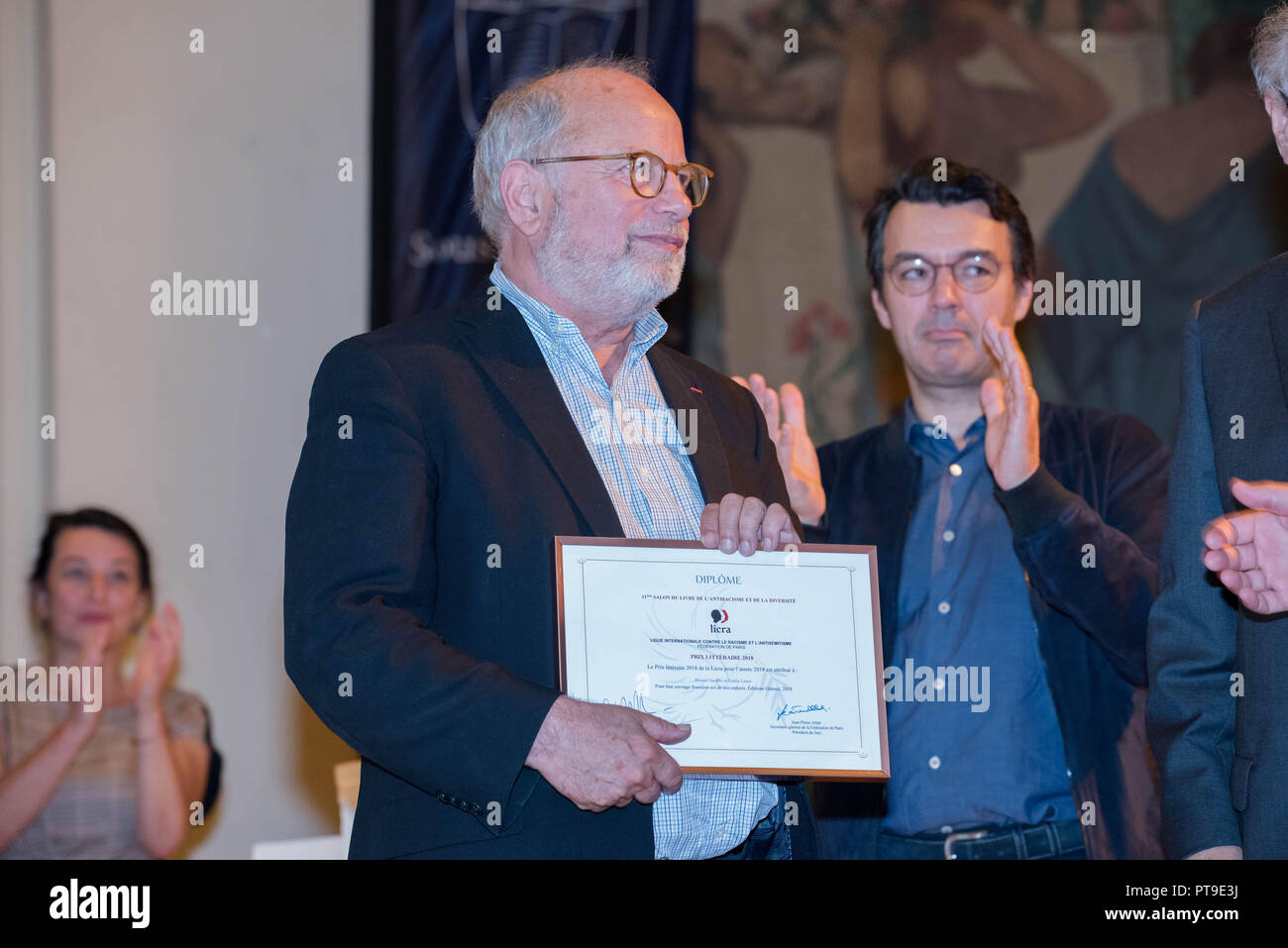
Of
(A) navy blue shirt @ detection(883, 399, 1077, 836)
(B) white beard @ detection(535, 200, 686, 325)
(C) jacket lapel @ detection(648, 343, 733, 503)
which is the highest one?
(B) white beard @ detection(535, 200, 686, 325)

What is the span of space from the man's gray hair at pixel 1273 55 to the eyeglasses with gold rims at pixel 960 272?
48.8 inches

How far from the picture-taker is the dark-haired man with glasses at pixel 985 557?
3.14 m

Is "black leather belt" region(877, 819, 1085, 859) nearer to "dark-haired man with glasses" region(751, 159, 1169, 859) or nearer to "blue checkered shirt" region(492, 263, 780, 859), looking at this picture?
"dark-haired man with glasses" region(751, 159, 1169, 859)

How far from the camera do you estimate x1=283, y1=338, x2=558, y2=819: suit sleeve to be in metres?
2.09

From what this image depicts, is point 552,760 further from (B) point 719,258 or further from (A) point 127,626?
(B) point 719,258

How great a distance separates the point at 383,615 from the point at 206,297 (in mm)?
3832

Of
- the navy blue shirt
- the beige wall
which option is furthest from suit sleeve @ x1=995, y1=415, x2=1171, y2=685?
the beige wall

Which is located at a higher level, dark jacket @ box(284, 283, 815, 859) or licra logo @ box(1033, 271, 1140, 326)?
licra logo @ box(1033, 271, 1140, 326)

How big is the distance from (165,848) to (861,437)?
260cm

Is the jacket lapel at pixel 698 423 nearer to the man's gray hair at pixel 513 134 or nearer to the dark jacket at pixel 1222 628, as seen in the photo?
the man's gray hair at pixel 513 134
